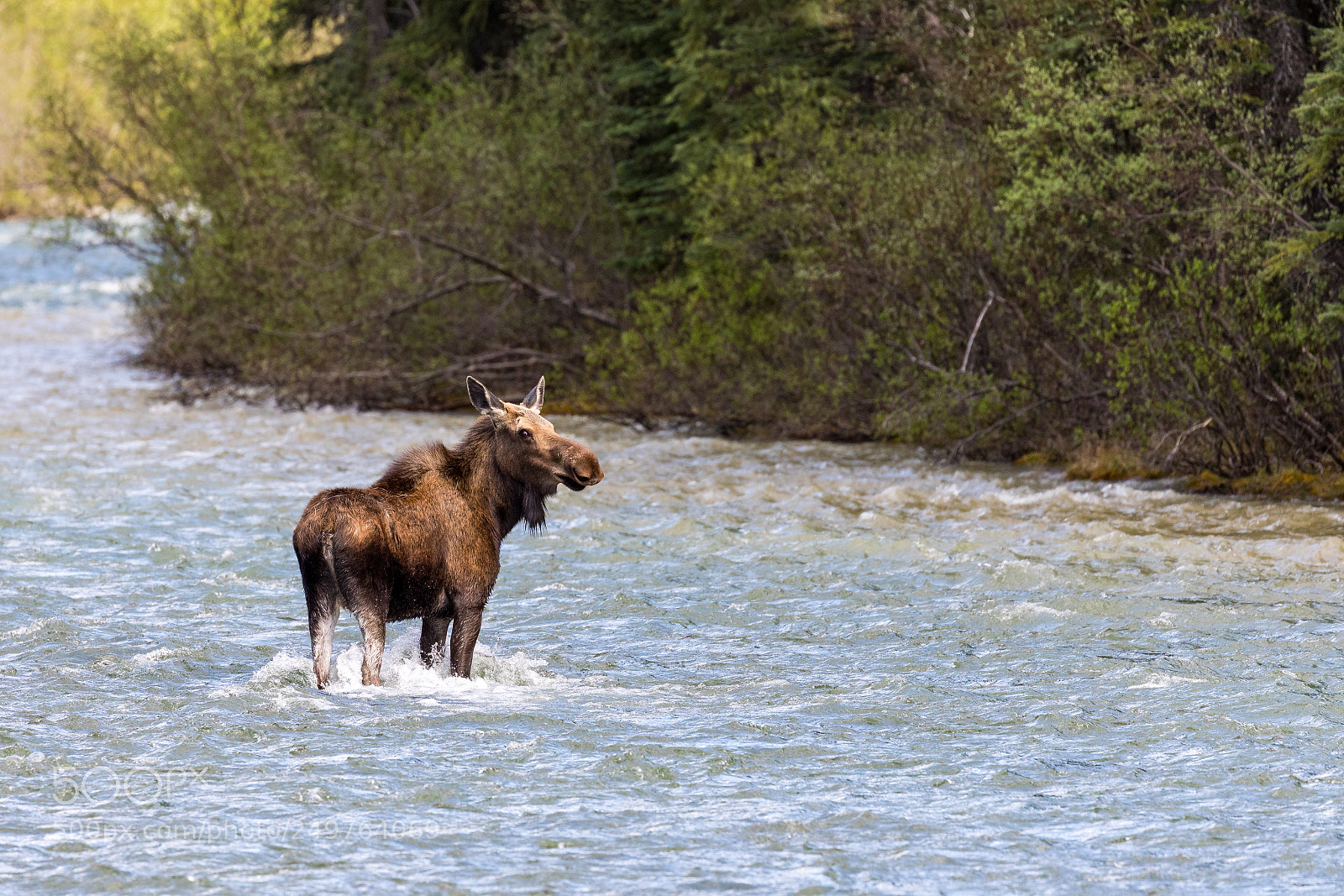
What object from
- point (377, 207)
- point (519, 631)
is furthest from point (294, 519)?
point (377, 207)

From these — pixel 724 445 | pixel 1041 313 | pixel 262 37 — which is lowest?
pixel 724 445

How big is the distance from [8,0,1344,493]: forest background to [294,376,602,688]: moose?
8.75 m

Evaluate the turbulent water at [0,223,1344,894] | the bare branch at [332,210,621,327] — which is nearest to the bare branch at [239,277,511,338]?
the bare branch at [332,210,621,327]

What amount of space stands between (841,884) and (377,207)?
76.5 ft

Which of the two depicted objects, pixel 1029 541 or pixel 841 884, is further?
pixel 1029 541

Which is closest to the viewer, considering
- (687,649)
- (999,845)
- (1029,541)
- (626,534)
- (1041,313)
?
(999,845)

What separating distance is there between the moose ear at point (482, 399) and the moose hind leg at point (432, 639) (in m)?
1.21

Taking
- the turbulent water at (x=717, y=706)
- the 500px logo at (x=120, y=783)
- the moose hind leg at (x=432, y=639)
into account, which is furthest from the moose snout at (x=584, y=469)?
the 500px logo at (x=120, y=783)

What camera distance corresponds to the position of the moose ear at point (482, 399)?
29.2ft

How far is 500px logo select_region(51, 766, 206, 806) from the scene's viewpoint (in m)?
7.13

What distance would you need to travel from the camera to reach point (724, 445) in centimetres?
2167

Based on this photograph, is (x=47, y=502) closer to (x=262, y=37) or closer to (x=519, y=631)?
(x=519, y=631)

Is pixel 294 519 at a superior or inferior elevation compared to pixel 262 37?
inferior

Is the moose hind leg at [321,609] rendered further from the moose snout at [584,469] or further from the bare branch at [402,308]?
the bare branch at [402,308]
